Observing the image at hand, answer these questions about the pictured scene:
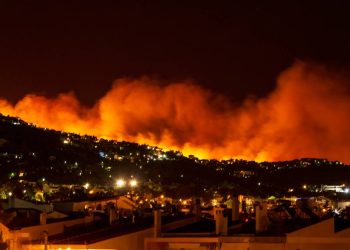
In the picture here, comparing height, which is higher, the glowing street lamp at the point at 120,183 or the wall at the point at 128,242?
the glowing street lamp at the point at 120,183

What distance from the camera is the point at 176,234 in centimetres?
3097

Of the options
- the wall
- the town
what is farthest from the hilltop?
the wall

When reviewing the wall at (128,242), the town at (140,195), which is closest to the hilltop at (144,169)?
the town at (140,195)

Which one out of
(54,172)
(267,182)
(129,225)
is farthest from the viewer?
(267,182)

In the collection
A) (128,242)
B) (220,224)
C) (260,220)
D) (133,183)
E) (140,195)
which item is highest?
(133,183)

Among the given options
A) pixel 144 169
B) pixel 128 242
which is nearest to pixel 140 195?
pixel 144 169

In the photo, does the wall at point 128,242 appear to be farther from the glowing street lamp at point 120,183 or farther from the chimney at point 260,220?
the glowing street lamp at point 120,183

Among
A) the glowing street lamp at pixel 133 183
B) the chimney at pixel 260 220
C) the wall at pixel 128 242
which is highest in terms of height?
the glowing street lamp at pixel 133 183

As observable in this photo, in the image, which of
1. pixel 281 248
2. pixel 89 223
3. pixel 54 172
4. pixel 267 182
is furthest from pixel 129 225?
pixel 267 182

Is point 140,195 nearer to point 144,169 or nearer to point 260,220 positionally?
point 144,169

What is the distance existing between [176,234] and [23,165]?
7613 centimetres

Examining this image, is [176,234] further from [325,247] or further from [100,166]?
[100,166]

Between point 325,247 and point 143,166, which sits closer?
point 325,247

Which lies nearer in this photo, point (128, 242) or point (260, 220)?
point (260, 220)
